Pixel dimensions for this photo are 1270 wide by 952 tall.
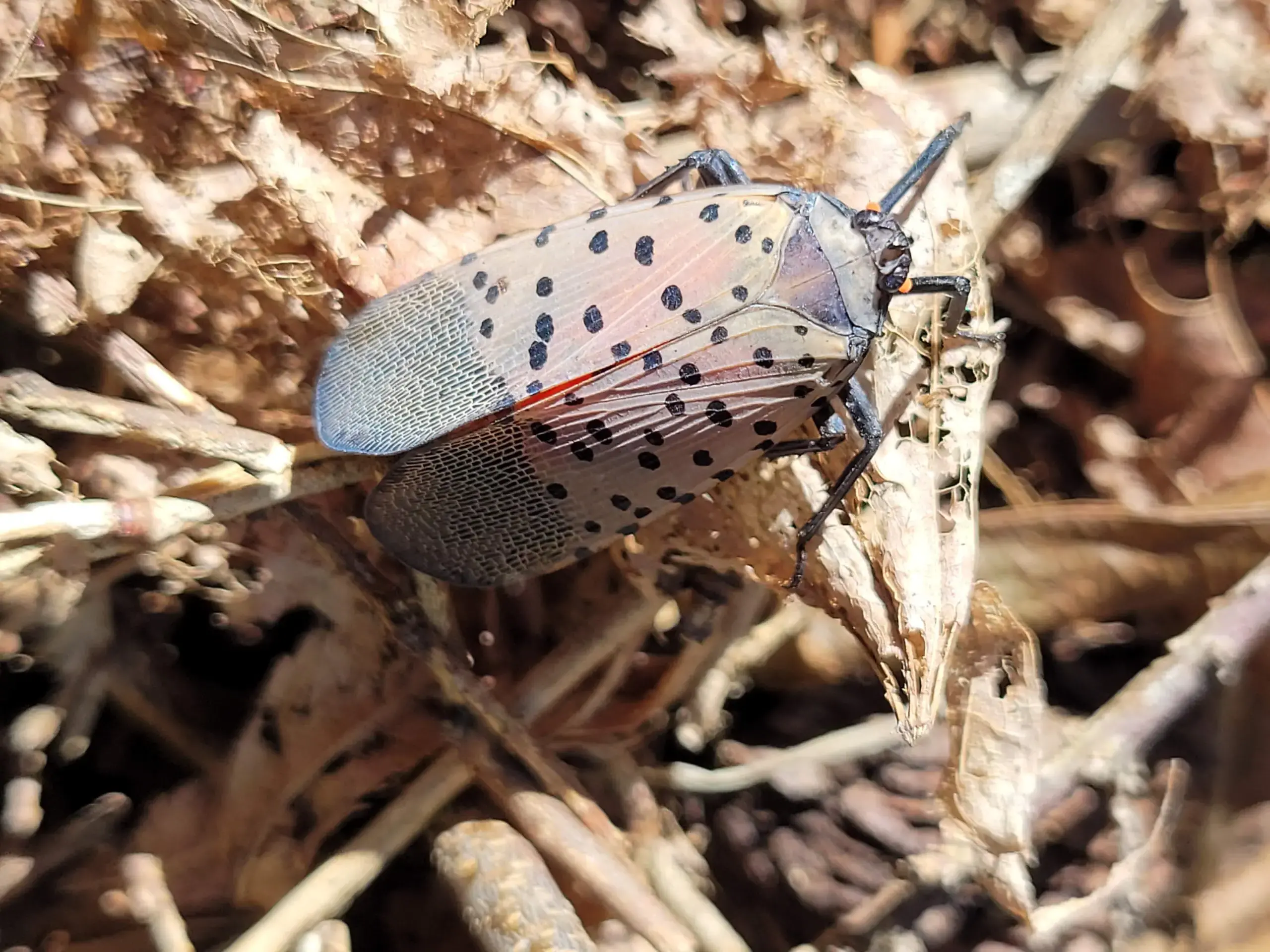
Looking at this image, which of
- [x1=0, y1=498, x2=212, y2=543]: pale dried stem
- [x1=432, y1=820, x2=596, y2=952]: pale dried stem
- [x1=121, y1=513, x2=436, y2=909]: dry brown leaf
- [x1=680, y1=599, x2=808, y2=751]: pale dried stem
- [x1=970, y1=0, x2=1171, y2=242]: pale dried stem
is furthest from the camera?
[x1=680, y1=599, x2=808, y2=751]: pale dried stem

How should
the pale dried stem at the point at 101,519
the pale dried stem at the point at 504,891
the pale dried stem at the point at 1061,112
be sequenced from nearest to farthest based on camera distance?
1. the pale dried stem at the point at 101,519
2. the pale dried stem at the point at 504,891
3. the pale dried stem at the point at 1061,112

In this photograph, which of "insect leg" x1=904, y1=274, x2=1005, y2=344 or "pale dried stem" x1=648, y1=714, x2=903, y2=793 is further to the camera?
"pale dried stem" x1=648, y1=714, x2=903, y2=793

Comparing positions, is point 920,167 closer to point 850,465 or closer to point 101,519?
point 850,465

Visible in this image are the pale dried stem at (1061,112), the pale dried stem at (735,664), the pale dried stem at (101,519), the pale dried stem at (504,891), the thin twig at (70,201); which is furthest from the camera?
the pale dried stem at (735,664)

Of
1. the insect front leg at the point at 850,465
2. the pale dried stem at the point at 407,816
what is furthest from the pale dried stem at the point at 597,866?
the insect front leg at the point at 850,465

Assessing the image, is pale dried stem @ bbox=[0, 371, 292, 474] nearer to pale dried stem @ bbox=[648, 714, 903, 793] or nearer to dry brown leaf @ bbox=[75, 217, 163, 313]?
dry brown leaf @ bbox=[75, 217, 163, 313]

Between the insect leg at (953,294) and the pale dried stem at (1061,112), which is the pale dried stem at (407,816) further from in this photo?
the pale dried stem at (1061,112)

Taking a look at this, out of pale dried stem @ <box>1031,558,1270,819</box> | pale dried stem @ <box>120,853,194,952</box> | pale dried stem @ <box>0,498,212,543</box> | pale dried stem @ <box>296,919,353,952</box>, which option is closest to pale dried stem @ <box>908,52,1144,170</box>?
pale dried stem @ <box>1031,558,1270,819</box>

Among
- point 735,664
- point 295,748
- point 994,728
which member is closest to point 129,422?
point 295,748
